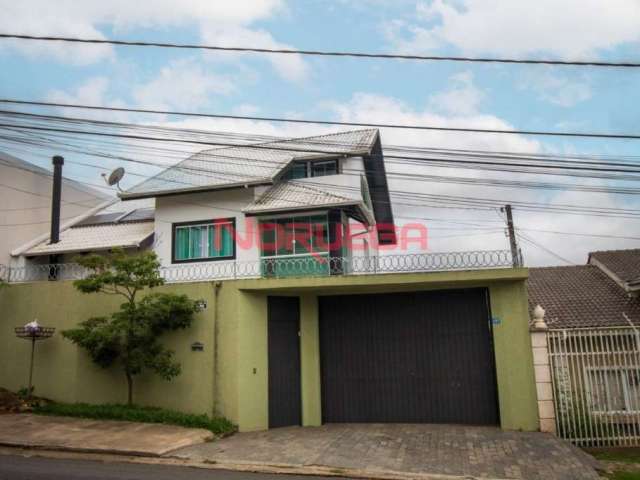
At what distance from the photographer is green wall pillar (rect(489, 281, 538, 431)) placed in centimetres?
1096

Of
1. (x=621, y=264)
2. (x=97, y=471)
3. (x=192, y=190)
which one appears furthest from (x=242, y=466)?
(x=621, y=264)

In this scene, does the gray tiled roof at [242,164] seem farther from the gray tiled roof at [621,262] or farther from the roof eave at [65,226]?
the gray tiled roof at [621,262]

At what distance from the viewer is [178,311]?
37.9 ft

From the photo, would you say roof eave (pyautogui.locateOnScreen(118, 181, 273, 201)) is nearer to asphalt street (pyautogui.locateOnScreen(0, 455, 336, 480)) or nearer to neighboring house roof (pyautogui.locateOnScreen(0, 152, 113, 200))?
neighboring house roof (pyautogui.locateOnScreen(0, 152, 113, 200))

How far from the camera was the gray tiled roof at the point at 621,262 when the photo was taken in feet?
50.6

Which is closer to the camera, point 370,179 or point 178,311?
point 178,311

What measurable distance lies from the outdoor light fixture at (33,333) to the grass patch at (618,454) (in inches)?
454

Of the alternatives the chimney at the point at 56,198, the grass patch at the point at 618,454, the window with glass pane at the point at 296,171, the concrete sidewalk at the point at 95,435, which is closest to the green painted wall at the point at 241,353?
the concrete sidewalk at the point at 95,435

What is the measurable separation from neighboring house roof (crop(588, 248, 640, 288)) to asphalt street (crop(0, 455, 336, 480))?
11.1 metres

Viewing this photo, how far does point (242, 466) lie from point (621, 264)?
13.7m

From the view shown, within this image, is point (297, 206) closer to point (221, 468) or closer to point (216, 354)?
point (216, 354)

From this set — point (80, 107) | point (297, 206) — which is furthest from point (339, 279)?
point (80, 107)

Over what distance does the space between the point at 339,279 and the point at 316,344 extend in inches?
75.0

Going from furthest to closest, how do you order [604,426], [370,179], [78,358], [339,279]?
[370,179]
[78,358]
[339,279]
[604,426]
